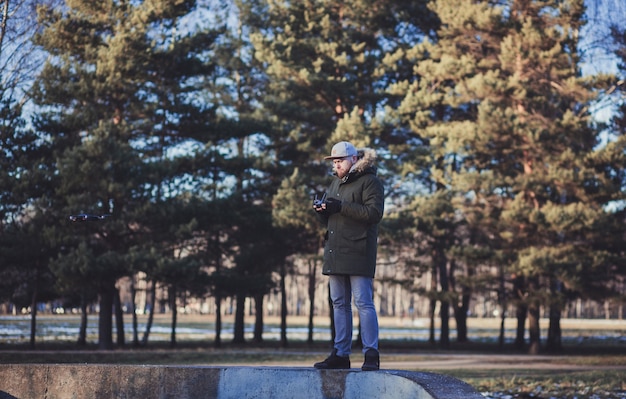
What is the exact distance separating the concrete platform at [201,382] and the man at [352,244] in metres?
0.31

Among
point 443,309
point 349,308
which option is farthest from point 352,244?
point 443,309

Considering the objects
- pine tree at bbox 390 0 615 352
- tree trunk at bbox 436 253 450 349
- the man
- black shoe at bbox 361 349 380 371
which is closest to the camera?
black shoe at bbox 361 349 380 371

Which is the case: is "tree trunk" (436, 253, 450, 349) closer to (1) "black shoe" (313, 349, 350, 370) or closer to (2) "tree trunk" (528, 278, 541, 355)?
(2) "tree trunk" (528, 278, 541, 355)

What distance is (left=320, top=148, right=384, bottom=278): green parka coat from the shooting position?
727 centimetres

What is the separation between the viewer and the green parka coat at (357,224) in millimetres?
7273

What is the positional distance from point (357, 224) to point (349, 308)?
790 mm

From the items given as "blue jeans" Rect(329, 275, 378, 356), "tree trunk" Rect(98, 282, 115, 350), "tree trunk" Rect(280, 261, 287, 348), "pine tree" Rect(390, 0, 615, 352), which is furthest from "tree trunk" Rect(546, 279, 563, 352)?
"blue jeans" Rect(329, 275, 378, 356)

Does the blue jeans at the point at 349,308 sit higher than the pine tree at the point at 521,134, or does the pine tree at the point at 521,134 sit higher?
the pine tree at the point at 521,134

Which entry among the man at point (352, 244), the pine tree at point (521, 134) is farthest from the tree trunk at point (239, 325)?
the man at point (352, 244)

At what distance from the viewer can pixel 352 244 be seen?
24.1ft

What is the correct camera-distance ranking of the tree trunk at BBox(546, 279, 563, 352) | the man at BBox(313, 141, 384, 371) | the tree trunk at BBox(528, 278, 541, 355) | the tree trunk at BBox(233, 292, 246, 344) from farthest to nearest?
1. the tree trunk at BBox(233, 292, 246, 344)
2. the tree trunk at BBox(546, 279, 563, 352)
3. the tree trunk at BBox(528, 278, 541, 355)
4. the man at BBox(313, 141, 384, 371)

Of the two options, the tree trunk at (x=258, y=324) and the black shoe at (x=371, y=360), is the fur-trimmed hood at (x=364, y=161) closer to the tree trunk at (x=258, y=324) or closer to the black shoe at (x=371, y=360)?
the black shoe at (x=371, y=360)

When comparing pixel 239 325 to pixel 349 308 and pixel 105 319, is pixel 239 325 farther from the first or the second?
pixel 349 308

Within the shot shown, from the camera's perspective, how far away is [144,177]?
25.1 m
